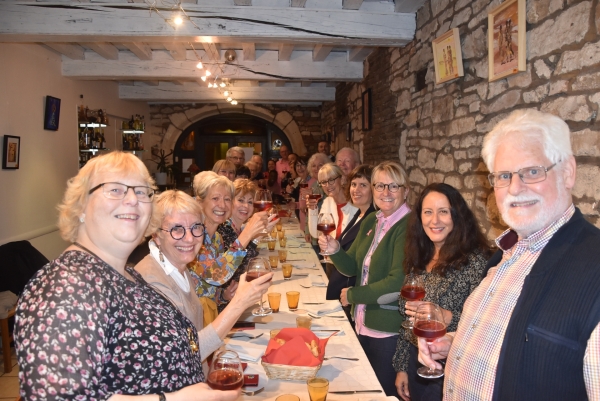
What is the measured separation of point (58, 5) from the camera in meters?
4.14

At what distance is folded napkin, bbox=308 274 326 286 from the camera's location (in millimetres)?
3125

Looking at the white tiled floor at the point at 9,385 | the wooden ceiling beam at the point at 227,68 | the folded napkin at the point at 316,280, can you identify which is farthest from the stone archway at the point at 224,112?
the folded napkin at the point at 316,280

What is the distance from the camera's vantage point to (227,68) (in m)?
6.63

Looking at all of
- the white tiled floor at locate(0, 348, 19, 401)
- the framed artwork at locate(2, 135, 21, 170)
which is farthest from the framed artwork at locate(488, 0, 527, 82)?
the framed artwork at locate(2, 135, 21, 170)

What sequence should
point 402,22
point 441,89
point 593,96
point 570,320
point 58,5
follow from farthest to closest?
1. point 402,22
2. point 58,5
3. point 441,89
4. point 593,96
5. point 570,320

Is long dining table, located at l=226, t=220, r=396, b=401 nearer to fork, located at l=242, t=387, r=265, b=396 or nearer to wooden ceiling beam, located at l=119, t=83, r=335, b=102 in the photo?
fork, located at l=242, t=387, r=265, b=396

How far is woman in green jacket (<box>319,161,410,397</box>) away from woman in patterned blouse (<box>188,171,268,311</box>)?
0.50 meters

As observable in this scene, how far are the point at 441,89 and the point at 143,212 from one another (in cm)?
297

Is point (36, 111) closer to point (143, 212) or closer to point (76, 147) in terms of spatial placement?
point (76, 147)

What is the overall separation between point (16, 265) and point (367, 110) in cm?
432

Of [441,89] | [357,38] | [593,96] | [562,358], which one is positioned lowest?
[562,358]

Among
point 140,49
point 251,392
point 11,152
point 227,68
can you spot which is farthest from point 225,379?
point 227,68

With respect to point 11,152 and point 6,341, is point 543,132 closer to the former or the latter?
point 6,341

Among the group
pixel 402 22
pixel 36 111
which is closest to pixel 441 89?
pixel 402 22
